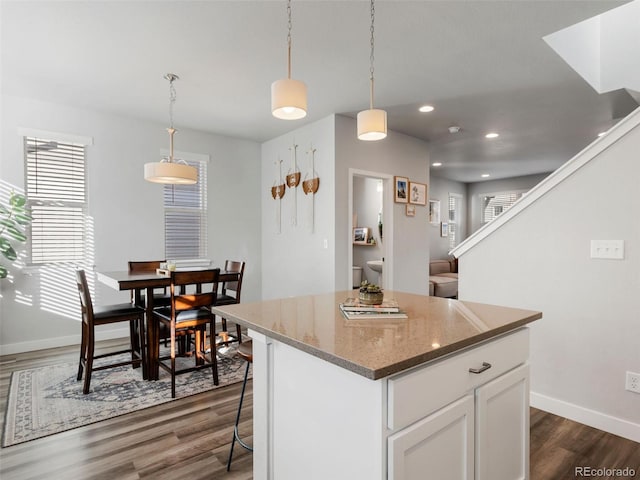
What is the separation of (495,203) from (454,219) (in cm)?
108

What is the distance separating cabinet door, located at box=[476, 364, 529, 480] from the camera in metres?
1.33

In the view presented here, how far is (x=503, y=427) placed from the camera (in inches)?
57.1

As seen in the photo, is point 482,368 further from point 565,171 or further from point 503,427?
point 565,171

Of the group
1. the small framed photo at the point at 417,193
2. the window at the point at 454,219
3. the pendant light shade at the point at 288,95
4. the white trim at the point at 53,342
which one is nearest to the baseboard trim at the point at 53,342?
the white trim at the point at 53,342

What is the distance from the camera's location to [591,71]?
3398 mm

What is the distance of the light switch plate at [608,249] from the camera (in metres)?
2.23

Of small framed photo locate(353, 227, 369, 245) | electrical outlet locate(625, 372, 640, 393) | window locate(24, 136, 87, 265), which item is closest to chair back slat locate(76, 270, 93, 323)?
window locate(24, 136, 87, 265)

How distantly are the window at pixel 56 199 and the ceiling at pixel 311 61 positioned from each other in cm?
58

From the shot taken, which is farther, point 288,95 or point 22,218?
point 22,218

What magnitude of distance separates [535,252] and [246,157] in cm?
421

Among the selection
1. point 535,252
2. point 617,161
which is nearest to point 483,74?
point 617,161

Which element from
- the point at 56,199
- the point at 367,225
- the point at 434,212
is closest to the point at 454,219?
the point at 434,212

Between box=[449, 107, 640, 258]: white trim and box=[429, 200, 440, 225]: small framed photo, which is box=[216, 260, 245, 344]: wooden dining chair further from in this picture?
box=[429, 200, 440, 225]: small framed photo

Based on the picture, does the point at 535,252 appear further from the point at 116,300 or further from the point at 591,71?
the point at 116,300
